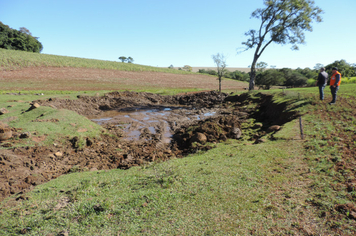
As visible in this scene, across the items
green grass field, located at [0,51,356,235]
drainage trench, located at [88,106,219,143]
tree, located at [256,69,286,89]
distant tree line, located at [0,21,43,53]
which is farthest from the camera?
distant tree line, located at [0,21,43,53]

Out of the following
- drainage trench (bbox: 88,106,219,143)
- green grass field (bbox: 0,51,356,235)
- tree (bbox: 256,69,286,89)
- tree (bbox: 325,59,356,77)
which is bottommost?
drainage trench (bbox: 88,106,219,143)

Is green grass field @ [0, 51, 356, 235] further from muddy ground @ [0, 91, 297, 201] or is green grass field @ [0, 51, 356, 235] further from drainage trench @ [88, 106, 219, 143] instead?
drainage trench @ [88, 106, 219, 143]

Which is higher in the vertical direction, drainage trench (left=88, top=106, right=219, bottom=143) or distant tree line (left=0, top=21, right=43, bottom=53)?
distant tree line (left=0, top=21, right=43, bottom=53)

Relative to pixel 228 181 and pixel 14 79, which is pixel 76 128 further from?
pixel 14 79

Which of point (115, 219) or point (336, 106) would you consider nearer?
point (115, 219)

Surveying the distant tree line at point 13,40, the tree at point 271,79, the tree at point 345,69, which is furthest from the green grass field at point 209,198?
the distant tree line at point 13,40

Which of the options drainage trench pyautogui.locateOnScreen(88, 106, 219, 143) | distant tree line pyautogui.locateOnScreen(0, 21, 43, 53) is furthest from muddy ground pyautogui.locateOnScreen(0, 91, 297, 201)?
distant tree line pyautogui.locateOnScreen(0, 21, 43, 53)

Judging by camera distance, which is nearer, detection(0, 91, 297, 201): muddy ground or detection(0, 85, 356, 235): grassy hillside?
detection(0, 85, 356, 235): grassy hillside

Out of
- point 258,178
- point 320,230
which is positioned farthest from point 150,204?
point 320,230

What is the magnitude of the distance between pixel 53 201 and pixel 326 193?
6.72 meters

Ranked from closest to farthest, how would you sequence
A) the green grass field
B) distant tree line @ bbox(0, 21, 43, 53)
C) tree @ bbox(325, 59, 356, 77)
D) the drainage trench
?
the green grass field
the drainage trench
tree @ bbox(325, 59, 356, 77)
distant tree line @ bbox(0, 21, 43, 53)

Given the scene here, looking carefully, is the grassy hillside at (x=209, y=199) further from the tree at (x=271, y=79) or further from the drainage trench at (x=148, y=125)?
the tree at (x=271, y=79)

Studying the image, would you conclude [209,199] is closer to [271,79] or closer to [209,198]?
[209,198]

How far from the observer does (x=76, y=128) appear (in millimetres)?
11117
